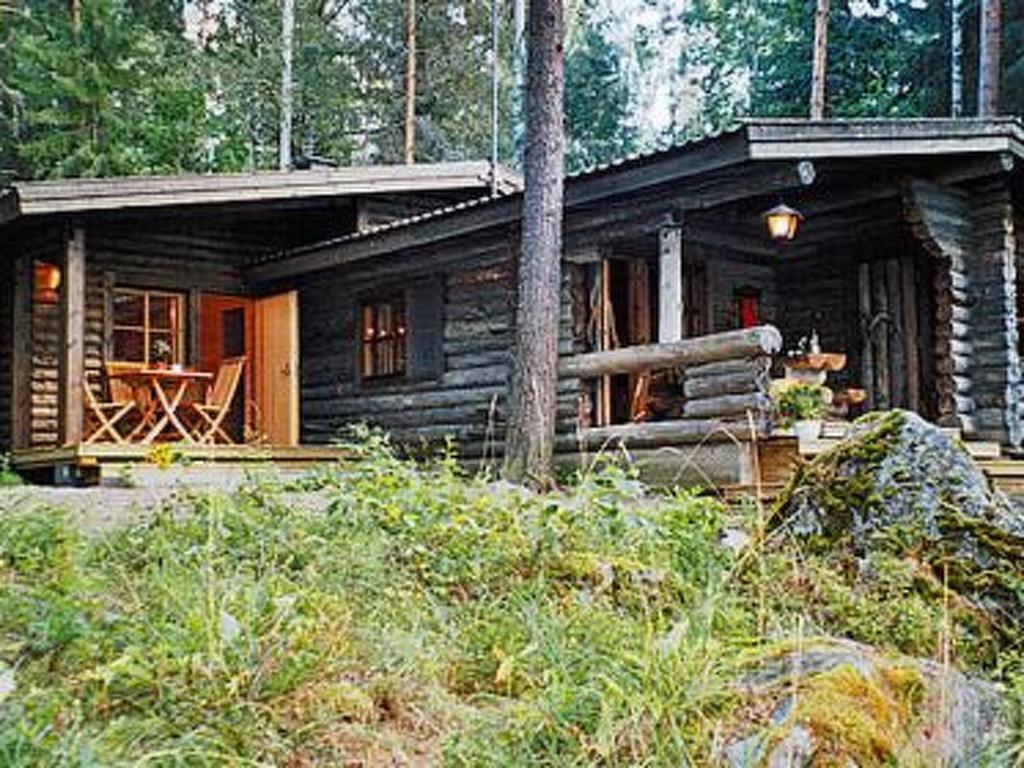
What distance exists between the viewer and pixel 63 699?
290 centimetres

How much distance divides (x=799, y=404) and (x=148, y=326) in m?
8.56

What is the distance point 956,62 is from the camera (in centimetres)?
2256

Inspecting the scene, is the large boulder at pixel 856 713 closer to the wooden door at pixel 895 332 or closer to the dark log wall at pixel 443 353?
the dark log wall at pixel 443 353

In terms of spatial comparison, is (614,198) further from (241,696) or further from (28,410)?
(241,696)

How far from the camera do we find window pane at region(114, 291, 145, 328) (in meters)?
14.5

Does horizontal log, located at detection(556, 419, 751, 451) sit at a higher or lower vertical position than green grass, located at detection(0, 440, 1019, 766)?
higher

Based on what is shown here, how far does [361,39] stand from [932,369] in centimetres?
2124

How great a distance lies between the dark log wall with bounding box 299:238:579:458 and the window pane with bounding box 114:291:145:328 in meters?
2.04

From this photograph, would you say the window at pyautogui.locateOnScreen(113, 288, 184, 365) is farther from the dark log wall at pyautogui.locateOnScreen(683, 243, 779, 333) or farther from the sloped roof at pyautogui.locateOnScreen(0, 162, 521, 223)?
the dark log wall at pyautogui.locateOnScreen(683, 243, 779, 333)

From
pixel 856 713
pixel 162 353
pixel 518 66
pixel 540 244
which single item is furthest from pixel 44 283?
pixel 518 66

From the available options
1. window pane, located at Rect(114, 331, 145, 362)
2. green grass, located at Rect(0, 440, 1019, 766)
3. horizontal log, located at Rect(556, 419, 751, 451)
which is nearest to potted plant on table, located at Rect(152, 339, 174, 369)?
window pane, located at Rect(114, 331, 145, 362)

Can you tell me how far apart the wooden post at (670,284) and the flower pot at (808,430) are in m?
1.60

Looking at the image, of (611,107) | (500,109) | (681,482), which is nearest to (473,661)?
(681,482)

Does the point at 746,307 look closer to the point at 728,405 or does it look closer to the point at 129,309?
the point at 728,405
